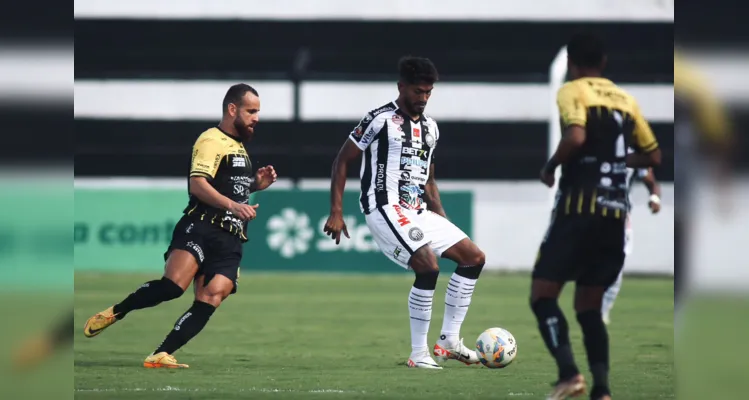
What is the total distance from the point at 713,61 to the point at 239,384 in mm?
4960

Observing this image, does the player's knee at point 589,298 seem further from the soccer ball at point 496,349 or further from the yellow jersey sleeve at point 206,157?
the yellow jersey sleeve at point 206,157

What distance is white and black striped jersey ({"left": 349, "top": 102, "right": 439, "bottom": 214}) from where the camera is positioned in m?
8.31

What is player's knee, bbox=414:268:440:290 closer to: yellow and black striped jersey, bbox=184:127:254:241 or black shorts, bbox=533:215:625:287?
yellow and black striped jersey, bbox=184:127:254:241

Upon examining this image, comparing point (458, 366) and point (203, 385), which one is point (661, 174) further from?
point (203, 385)

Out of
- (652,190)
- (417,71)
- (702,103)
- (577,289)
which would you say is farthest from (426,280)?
(702,103)

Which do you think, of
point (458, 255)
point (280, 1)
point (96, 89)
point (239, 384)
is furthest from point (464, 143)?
point (239, 384)

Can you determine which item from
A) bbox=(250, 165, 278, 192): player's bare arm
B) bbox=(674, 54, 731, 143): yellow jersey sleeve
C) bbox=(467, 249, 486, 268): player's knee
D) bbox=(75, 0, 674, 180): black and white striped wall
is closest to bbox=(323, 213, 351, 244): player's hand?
bbox=(250, 165, 278, 192): player's bare arm

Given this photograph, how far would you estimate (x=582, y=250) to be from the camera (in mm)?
5609

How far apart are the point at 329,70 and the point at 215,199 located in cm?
1563

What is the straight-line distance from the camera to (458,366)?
843 centimetres

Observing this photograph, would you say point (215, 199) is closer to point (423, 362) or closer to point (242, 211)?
point (242, 211)

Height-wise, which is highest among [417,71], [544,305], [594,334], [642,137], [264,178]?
[417,71]

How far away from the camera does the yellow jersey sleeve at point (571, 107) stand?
5496 millimetres

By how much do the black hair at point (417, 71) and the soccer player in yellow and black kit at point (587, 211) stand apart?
2.44 m
